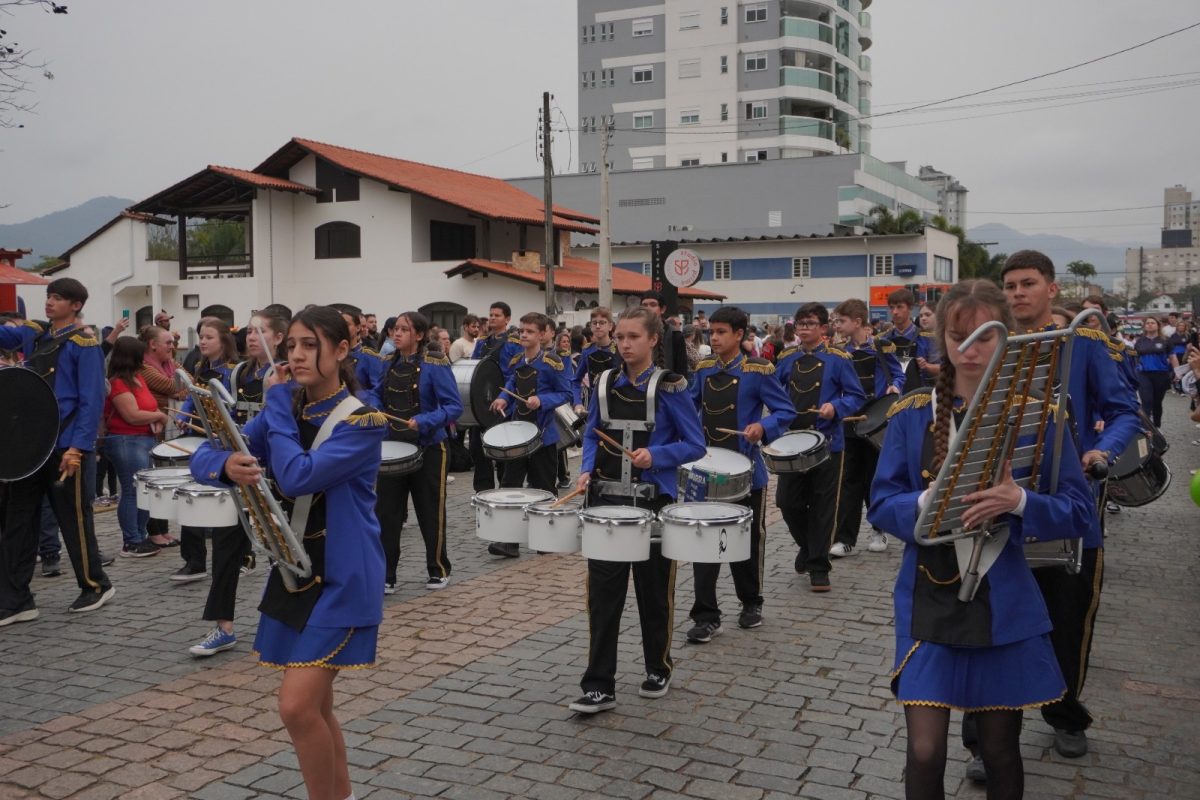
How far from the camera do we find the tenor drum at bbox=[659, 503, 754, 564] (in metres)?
5.48

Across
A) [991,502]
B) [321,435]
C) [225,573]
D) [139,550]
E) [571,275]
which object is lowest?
[139,550]

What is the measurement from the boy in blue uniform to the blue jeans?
1760 millimetres

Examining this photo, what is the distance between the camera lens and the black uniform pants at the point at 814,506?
8.58 metres

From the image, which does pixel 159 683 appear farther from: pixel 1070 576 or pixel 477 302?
pixel 477 302

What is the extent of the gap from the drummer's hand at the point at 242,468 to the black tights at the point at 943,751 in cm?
222

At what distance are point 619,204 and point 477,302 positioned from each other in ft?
109

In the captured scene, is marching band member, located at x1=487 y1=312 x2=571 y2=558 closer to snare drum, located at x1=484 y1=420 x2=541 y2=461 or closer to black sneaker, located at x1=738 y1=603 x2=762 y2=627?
snare drum, located at x1=484 y1=420 x2=541 y2=461

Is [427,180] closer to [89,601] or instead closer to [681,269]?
[681,269]

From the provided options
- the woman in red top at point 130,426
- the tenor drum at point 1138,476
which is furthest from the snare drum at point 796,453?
the woman in red top at point 130,426

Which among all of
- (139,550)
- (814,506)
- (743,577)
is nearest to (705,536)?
(743,577)

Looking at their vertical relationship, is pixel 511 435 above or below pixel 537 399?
below

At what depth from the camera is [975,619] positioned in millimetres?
3330

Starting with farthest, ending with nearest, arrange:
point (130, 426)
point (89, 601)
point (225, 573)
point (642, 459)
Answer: point (130, 426) → point (89, 601) → point (225, 573) → point (642, 459)

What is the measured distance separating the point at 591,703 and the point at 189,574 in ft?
15.2
